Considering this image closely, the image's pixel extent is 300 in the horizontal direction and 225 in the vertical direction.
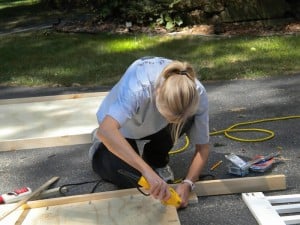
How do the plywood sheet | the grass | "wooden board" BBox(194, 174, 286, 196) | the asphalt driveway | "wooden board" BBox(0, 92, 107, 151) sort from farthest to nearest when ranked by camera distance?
1. the grass
2. "wooden board" BBox(0, 92, 107, 151)
3. "wooden board" BBox(194, 174, 286, 196)
4. the asphalt driveway
5. the plywood sheet

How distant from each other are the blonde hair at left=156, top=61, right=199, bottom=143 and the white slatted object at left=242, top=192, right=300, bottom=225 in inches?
27.2

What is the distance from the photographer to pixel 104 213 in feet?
8.73

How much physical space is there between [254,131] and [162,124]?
53.3 inches

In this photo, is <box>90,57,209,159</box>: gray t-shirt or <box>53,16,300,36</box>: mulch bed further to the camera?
<box>53,16,300,36</box>: mulch bed

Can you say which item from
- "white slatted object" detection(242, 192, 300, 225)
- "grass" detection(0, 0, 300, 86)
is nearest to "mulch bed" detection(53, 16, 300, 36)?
"grass" detection(0, 0, 300, 86)

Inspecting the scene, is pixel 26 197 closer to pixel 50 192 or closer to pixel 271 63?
pixel 50 192

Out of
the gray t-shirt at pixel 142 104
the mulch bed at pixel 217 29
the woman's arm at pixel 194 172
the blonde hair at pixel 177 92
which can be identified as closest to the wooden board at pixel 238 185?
the woman's arm at pixel 194 172


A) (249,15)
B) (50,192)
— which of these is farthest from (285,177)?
(249,15)

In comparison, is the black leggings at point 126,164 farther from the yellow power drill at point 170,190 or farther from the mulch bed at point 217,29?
the mulch bed at point 217,29

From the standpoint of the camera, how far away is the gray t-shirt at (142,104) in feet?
8.14

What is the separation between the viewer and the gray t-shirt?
2.48m

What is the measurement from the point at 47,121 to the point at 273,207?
2066 millimetres

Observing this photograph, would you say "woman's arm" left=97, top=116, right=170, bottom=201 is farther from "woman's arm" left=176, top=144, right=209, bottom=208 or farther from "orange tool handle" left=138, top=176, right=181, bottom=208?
"woman's arm" left=176, top=144, right=209, bottom=208

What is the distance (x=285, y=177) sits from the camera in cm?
307
